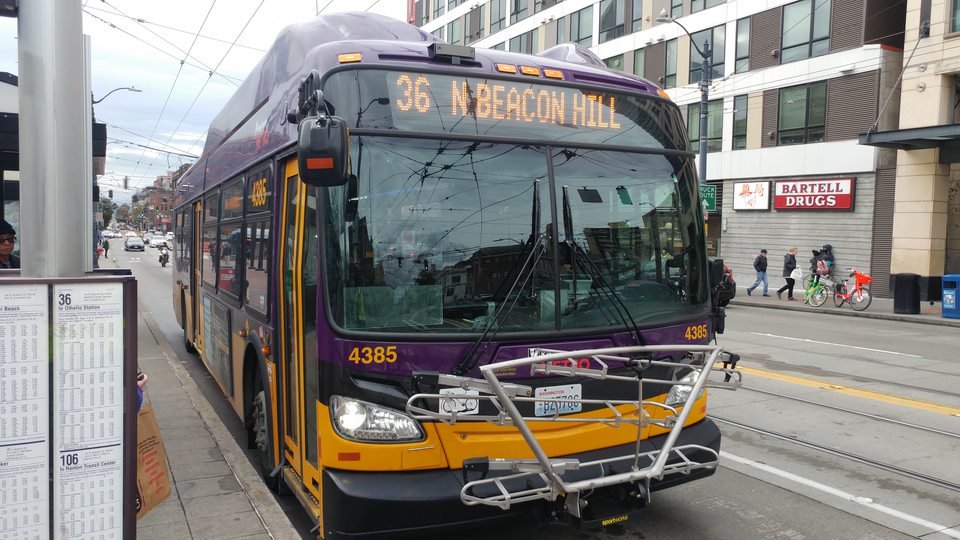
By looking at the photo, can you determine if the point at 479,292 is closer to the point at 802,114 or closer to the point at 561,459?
the point at 561,459

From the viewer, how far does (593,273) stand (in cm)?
411

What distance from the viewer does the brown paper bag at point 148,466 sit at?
3740 millimetres

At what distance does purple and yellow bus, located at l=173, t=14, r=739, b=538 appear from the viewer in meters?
3.55

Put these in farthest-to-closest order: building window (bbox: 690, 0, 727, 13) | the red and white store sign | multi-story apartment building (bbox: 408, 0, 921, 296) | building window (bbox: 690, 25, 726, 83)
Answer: building window (bbox: 690, 0, 727, 13)
building window (bbox: 690, 25, 726, 83)
the red and white store sign
multi-story apartment building (bbox: 408, 0, 921, 296)

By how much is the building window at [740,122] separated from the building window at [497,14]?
1930 cm

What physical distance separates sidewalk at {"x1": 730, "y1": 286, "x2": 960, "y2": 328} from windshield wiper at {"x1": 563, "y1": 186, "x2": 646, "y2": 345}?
53.0ft

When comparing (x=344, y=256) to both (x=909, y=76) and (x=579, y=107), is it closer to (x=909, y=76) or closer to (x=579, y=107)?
(x=579, y=107)

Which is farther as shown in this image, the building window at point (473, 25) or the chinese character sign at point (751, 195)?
the building window at point (473, 25)

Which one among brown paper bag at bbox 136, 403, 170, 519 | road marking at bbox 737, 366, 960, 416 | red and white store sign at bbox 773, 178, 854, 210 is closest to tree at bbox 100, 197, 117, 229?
red and white store sign at bbox 773, 178, 854, 210

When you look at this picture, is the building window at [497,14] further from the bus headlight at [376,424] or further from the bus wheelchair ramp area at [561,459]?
the bus headlight at [376,424]

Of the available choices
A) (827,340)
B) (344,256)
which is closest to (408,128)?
(344,256)

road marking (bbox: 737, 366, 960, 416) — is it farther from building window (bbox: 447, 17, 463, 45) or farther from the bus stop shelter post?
building window (bbox: 447, 17, 463, 45)

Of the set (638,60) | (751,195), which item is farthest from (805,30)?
(638,60)

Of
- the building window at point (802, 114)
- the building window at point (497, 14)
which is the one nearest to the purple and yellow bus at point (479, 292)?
the building window at point (802, 114)
